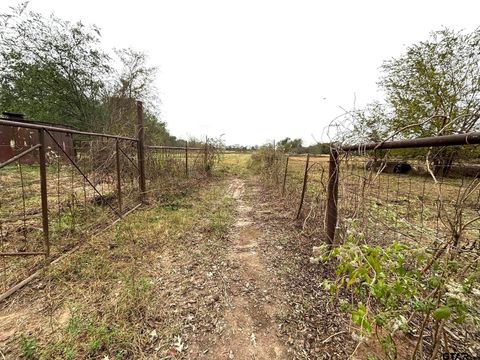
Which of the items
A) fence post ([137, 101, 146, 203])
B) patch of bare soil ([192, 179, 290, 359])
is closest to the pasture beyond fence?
fence post ([137, 101, 146, 203])

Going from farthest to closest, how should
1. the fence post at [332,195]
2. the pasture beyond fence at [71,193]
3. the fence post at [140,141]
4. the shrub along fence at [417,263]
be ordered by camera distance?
the fence post at [140,141]
the fence post at [332,195]
the pasture beyond fence at [71,193]
the shrub along fence at [417,263]

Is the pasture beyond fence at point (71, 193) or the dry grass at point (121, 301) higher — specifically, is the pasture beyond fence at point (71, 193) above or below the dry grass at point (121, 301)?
above

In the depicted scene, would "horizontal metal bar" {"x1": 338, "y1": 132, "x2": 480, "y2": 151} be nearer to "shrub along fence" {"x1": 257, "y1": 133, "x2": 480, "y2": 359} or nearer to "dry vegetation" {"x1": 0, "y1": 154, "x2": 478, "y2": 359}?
"shrub along fence" {"x1": 257, "y1": 133, "x2": 480, "y2": 359}

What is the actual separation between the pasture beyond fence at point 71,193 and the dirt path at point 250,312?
224 centimetres

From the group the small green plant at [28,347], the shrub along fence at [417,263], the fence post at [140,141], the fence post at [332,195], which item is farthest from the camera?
the fence post at [140,141]

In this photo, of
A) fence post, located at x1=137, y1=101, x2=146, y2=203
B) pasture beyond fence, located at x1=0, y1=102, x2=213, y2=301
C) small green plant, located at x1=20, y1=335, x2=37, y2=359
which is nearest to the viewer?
small green plant, located at x1=20, y1=335, x2=37, y2=359

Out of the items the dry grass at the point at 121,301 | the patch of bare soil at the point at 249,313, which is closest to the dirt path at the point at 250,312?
the patch of bare soil at the point at 249,313

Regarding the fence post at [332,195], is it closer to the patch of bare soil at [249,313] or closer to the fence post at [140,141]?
the patch of bare soil at [249,313]

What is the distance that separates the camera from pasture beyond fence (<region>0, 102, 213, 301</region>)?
237 centimetres

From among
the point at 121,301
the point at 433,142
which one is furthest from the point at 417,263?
the point at 121,301

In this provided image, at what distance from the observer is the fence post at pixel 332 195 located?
8.21 ft

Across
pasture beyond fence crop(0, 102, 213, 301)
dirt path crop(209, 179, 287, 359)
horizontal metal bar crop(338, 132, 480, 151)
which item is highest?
horizontal metal bar crop(338, 132, 480, 151)

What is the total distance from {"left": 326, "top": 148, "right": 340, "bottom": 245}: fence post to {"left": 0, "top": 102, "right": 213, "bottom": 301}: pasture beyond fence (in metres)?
3.16

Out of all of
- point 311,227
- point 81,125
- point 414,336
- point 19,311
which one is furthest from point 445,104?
point 81,125
